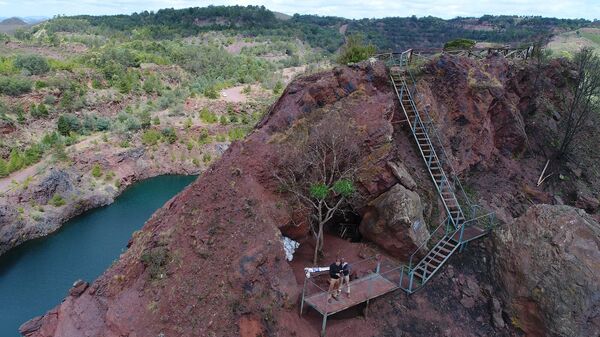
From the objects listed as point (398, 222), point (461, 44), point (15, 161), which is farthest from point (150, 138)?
point (398, 222)

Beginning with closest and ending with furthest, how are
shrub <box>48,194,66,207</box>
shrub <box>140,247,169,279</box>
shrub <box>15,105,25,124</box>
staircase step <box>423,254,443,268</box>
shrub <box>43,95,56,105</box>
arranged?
shrub <box>140,247,169,279</box> → staircase step <box>423,254,443,268</box> → shrub <box>48,194,66,207</box> → shrub <box>15,105,25,124</box> → shrub <box>43,95,56,105</box>

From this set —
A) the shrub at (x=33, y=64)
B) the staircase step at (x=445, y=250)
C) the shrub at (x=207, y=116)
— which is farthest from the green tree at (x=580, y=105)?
the shrub at (x=33, y=64)

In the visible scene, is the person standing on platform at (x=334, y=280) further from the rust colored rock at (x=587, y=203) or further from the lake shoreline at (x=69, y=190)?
the lake shoreline at (x=69, y=190)

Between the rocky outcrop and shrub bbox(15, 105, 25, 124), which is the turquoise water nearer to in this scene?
the rocky outcrop

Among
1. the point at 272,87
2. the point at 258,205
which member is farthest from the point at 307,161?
the point at 272,87

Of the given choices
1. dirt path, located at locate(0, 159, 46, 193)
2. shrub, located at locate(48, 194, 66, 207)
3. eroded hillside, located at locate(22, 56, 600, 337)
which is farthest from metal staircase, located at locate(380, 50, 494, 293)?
dirt path, located at locate(0, 159, 46, 193)

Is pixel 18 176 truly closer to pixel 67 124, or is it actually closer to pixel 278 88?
pixel 67 124
